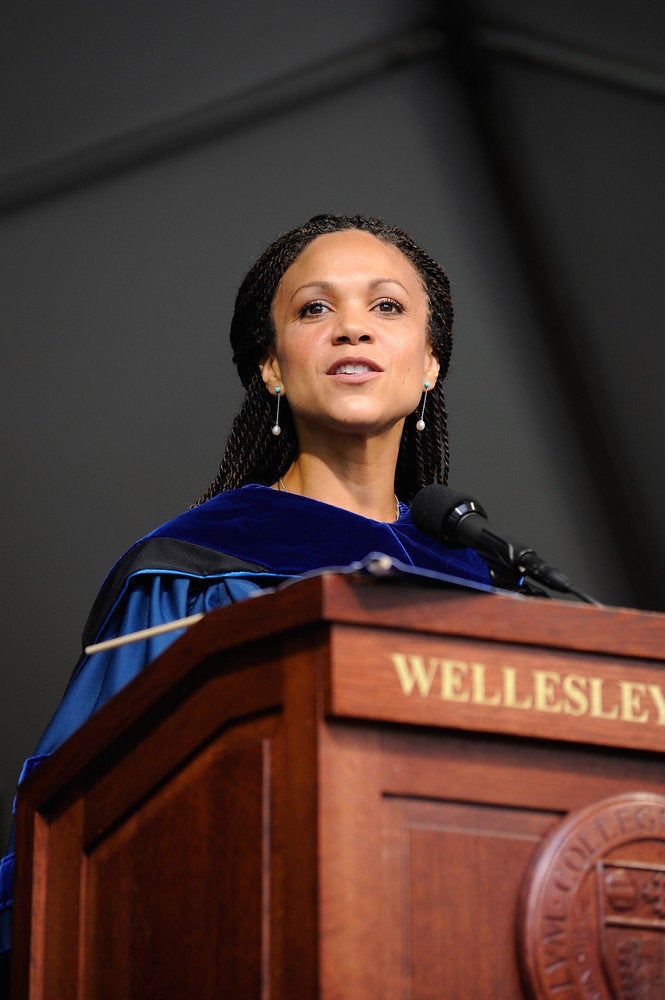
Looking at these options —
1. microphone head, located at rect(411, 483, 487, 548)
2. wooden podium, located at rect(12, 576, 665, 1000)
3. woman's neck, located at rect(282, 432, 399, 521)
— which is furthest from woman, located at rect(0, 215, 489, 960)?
wooden podium, located at rect(12, 576, 665, 1000)

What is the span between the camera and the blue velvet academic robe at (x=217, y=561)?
233cm

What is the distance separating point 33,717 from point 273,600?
7.80 feet

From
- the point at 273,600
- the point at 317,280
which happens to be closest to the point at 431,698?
the point at 273,600

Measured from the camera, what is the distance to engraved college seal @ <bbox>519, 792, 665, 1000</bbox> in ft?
4.49

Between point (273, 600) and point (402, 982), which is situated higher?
point (273, 600)

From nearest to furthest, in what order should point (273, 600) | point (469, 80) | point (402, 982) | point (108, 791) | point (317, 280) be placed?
point (402, 982)
point (273, 600)
point (108, 791)
point (317, 280)
point (469, 80)

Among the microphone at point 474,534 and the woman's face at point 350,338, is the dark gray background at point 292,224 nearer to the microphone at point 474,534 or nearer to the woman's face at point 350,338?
the woman's face at point 350,338

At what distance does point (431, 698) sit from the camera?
1.38m

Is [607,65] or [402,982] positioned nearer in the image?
[402,982]

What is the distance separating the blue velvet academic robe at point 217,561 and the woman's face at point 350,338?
0.58 feet

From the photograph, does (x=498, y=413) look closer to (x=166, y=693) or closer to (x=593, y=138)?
(x=593, y=138)

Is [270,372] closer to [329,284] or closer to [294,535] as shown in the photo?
[329,284]

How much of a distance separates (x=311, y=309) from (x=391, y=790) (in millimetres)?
1593

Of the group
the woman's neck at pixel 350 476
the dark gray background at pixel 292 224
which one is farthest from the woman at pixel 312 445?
the dark gray background at pixel 292 224
